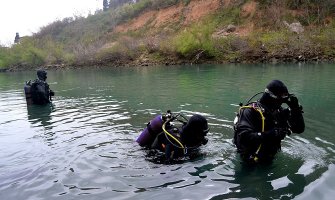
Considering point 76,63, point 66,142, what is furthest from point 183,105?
point 76,63

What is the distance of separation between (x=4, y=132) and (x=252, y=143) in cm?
768

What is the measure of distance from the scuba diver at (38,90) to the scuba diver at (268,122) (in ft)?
32.1

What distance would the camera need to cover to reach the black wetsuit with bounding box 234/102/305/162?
545cm

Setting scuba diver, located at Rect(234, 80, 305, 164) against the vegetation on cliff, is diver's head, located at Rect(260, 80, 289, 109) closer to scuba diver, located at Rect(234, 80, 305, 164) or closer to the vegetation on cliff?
scuba diver, located at Rect(234, 80, 305, 164)

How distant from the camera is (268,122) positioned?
5543 mm

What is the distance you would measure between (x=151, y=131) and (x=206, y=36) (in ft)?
106

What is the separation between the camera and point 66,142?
28.7 ft

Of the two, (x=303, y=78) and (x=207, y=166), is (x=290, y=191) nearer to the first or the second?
(x=207, y=166)

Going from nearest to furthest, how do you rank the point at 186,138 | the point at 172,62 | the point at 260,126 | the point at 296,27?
the point at 260,126 → the point at 186,138 → the point at 296,27 → the point at 172,62

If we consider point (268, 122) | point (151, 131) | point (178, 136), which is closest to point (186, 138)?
point (178, 136)

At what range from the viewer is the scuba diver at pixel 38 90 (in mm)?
13577

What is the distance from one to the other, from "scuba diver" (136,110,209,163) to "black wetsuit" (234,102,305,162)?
822 millimetres

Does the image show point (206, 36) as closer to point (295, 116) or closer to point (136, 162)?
point (136, 162)

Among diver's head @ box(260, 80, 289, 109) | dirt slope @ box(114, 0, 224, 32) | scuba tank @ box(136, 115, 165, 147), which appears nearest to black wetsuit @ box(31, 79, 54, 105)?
scuba tank @ box(136, 115, 165, 147)
